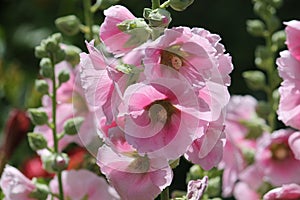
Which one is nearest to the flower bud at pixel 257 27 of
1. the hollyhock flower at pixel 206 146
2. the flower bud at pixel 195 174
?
the flower bud at pixel 195 174

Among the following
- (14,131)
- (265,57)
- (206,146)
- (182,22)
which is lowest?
(182,22)

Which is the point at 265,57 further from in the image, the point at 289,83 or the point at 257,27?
the point at 289,83

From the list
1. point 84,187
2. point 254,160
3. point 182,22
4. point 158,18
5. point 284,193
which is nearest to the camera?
point 158,18

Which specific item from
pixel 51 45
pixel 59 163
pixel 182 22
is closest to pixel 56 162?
pixel 59 163

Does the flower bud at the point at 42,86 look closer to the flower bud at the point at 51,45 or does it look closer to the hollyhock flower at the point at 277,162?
the flower bud at the point at 51,45

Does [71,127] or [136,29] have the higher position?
[136,29]

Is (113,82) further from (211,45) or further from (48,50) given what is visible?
(48,50)

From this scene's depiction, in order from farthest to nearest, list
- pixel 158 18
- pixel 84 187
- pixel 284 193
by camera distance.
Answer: pixel 84 187, pixel 284 193, pixel 158 18
